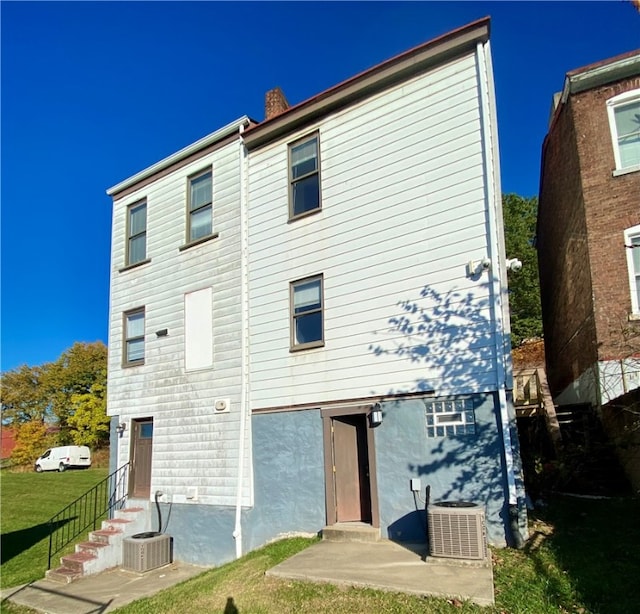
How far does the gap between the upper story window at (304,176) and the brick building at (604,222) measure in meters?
5.90

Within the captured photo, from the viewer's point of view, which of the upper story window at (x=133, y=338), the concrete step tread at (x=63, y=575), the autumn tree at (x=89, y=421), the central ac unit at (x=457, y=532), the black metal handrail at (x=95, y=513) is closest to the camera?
the central ac unit at (x=457, y=532)

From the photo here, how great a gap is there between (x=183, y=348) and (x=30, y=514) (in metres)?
9.81

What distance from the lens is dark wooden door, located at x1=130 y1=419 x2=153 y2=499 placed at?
1257 centimetres

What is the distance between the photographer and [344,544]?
831 cm

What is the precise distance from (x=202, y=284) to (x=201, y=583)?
6.32 metres

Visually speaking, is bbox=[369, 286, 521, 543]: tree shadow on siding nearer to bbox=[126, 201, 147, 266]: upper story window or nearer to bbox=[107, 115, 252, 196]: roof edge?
bbox=[107, 115, 252, 196]: roof edge

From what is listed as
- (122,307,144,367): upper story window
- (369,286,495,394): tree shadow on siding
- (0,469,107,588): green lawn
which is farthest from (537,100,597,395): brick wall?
(0,469,107,588): green lawn

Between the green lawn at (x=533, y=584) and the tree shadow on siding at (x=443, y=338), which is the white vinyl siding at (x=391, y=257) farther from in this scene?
the green lawn at (x=533, y=584)

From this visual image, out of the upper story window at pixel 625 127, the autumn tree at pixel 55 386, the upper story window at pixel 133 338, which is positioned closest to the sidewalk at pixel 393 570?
the upper story window at pixel 133 338

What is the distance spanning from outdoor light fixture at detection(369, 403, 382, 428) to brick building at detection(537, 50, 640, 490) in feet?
13.9

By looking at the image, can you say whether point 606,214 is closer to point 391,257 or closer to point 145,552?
point 391,257

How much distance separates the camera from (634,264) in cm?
1078

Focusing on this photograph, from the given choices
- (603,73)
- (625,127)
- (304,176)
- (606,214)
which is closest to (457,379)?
(304,176)

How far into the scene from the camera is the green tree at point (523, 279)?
28234 mm
